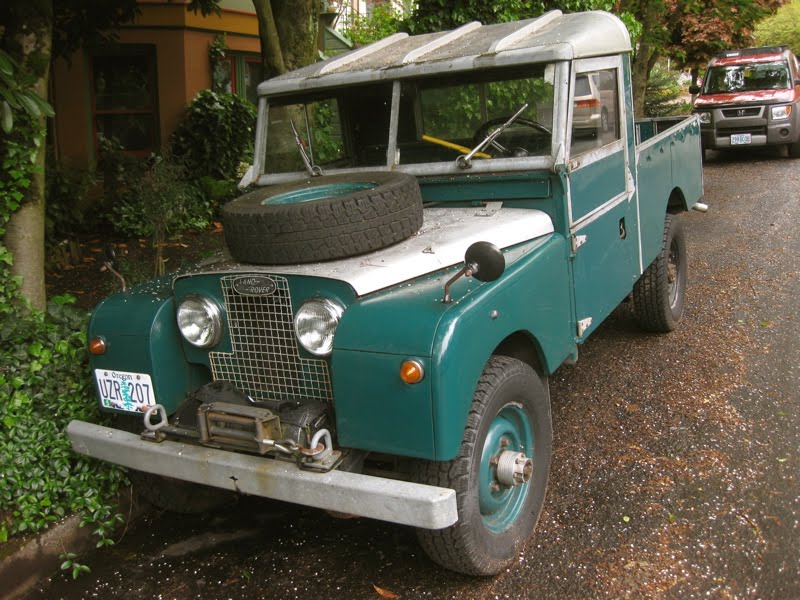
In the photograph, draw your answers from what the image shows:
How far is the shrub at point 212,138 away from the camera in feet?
36.0

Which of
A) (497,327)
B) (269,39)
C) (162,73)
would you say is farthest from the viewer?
(162,73)

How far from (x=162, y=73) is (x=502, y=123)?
8.46 meters

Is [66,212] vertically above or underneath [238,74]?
underneath

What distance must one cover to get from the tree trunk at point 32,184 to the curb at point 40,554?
1.48m

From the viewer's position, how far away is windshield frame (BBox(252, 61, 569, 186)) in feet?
12.8

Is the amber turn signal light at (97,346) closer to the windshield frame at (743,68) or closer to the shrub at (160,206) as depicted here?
the shrub at (160,206)

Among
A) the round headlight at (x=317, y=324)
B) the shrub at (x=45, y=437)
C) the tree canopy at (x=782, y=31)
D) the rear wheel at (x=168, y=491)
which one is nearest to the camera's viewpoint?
the round headlight at (x=317, y=324)

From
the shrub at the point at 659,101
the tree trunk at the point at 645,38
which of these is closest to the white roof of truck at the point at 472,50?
the tree trunk at the point at 645,38

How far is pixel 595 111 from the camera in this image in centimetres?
439

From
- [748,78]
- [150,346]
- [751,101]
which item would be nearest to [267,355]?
[150,346]

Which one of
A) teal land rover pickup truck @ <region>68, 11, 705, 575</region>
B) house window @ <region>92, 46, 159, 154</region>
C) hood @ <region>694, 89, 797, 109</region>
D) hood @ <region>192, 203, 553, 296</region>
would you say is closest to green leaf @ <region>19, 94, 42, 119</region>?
teal land rover pickup truck @ <region>68, 11, 705, 575</region>

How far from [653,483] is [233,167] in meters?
8.50

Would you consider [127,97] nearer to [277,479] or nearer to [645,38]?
[645,38]

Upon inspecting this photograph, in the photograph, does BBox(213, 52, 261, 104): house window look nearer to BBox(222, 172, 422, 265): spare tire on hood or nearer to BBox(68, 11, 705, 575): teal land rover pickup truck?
BBox(68, 11, 705, 575): teal land rover pickup truck
